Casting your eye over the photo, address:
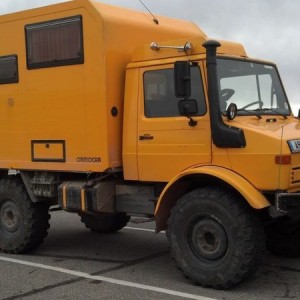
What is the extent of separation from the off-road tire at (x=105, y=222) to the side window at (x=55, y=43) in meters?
2.94

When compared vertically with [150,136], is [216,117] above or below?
above

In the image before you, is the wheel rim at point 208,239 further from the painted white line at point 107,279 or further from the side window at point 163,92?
the side window at point 163,92

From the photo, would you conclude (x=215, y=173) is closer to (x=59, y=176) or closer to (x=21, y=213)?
(x=59, y=176)

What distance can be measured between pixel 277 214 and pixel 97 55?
294 centimetres

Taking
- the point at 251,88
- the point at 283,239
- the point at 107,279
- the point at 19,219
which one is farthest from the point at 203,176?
the point at 19,219

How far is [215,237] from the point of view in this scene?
19.4ft

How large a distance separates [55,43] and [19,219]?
2625mm

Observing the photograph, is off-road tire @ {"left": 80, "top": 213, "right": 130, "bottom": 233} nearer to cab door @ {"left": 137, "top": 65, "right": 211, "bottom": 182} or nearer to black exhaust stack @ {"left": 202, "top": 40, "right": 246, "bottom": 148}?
cab door @ {"left": 137, "top": 65, "right": 211, "bottom": 182}

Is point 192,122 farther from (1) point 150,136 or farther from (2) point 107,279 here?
(2) point 107,279

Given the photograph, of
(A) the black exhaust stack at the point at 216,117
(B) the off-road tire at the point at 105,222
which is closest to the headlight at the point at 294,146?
(A) the black exhaust stack at the point at 216,117

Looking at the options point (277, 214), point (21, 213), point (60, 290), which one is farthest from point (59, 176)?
point (277, 214)

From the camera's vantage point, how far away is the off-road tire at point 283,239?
23.5ft

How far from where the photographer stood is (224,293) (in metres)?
5.74

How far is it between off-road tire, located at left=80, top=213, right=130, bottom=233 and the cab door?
8.68ft
